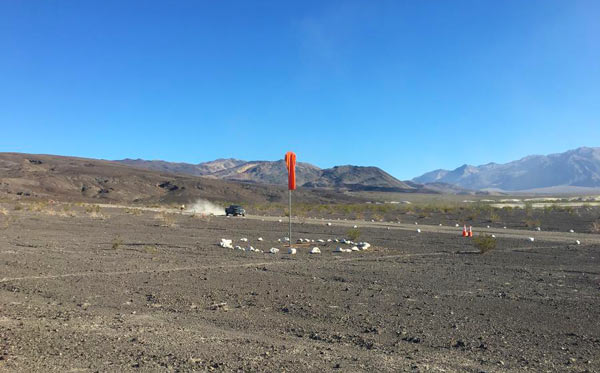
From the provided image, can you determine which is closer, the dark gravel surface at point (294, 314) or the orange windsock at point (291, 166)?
the dark gravel surface at point (294, 314)

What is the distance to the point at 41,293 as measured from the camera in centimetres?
1015

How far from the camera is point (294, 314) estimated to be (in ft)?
28.2

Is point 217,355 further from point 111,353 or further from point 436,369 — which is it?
point 436,369

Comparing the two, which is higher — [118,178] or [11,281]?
[118,178]

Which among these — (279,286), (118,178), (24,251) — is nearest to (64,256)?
(24,251)

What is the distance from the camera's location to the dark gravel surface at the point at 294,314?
19.9 feet

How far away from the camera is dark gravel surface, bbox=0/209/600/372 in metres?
6.06

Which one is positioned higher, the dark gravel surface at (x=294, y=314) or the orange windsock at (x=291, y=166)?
the orange windsock at (x=291, y=166)

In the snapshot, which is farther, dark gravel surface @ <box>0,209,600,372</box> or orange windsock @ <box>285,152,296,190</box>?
orange windsock @ <box>285,152,296,190</box>

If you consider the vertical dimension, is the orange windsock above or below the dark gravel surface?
above

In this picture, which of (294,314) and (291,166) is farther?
(291,166)

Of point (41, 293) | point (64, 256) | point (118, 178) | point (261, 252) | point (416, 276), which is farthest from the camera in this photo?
point (118, 178)

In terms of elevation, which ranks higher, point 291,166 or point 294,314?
point 291,166

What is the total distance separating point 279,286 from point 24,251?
1127cm
